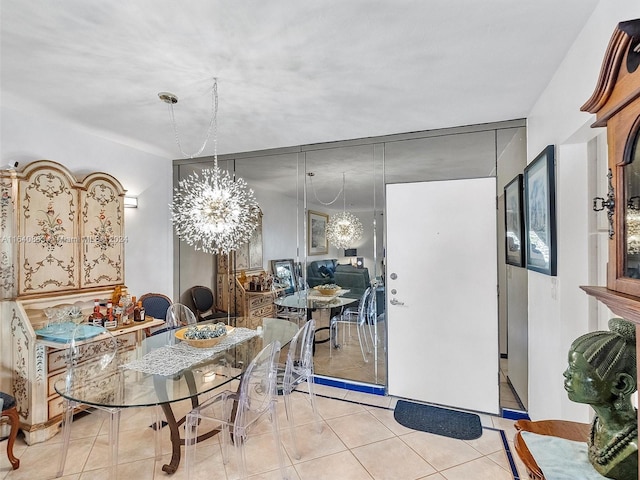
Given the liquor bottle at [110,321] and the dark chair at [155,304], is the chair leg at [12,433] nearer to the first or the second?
the liquor bottle at [110,321]

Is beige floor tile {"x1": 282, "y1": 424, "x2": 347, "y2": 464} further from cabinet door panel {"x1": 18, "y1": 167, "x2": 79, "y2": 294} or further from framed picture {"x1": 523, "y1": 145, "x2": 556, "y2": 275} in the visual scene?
cabinet door panel {"x1": 18, "y1": 167, "x2": 79, "y2": 294}

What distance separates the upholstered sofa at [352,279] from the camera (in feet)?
10.7

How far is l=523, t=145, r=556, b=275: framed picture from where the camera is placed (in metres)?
1.96

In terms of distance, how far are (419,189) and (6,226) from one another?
3.39 m

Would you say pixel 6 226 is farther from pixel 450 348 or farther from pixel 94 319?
pixel 450 348

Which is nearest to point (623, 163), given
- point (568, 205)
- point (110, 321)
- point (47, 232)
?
point (568, 205)

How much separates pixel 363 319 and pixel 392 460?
4.30 feet

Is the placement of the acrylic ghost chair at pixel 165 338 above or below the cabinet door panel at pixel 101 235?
below

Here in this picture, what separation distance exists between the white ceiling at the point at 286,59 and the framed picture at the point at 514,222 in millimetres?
610

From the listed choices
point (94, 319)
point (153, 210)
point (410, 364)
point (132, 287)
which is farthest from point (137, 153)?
point (410, 364)

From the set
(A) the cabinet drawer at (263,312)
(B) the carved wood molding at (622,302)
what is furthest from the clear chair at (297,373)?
(B) the carved wood molding at (622,302)

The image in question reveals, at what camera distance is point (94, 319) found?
9.37 ft

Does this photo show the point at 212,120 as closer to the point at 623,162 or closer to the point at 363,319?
the point at 363,319

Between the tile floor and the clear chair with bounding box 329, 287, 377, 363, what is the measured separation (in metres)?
0.69
